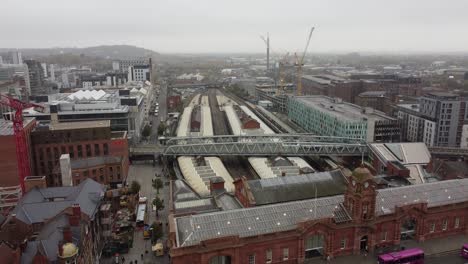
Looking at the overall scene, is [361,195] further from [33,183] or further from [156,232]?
[33,183]

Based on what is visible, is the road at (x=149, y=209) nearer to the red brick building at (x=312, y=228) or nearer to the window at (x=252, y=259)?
the red brick building at (x=312, y=228)

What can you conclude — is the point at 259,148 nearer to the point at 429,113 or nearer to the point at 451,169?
the point at 451,169

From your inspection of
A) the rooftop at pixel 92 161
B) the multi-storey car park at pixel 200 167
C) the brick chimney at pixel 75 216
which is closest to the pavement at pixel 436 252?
the brick chimney at pixel 75 216

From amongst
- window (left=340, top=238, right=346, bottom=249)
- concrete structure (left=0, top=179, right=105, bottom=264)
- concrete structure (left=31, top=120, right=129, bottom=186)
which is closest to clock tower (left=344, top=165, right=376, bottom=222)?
window (left=340, top=238, right=346, bottom=249)

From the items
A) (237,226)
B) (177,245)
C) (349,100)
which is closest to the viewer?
(177,245)

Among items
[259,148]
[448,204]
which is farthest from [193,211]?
[259,148]

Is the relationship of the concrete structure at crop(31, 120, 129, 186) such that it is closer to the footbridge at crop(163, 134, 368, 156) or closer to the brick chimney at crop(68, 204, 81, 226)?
the footbridge at crop(163, 134, 368, 156)
